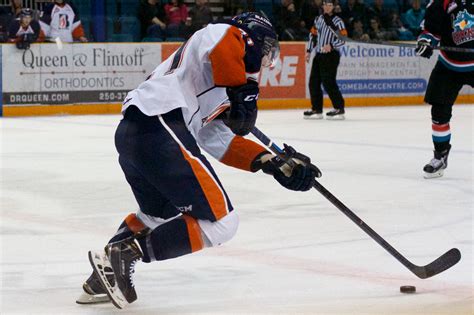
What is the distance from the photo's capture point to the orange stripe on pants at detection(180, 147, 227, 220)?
292 cm

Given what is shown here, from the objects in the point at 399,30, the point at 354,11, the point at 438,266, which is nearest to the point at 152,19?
the point at 354,11

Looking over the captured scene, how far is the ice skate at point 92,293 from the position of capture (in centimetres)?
322

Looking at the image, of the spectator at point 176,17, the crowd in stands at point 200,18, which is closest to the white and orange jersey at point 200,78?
the crowd in stands at point 200,18

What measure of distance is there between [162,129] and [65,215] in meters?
2.22

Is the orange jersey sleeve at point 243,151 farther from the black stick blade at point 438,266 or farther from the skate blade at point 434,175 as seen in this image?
the skate blade at point 434,175

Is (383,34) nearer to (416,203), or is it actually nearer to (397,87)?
(397,87)

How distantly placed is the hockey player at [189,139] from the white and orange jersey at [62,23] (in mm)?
9124

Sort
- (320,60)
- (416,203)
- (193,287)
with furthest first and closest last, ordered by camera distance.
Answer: (320,60) → (416,203) → (193,287)

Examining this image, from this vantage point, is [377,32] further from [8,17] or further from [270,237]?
[270,237]

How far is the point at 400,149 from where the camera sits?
818cm

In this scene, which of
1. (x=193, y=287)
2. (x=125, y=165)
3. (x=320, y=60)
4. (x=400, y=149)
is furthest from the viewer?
(x=320, y=60)

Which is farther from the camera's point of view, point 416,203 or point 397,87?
point 397,87

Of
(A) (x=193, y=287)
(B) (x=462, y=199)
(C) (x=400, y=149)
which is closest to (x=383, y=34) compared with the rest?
(C) (x=400, y=149)

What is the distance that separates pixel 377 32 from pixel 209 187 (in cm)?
1152
